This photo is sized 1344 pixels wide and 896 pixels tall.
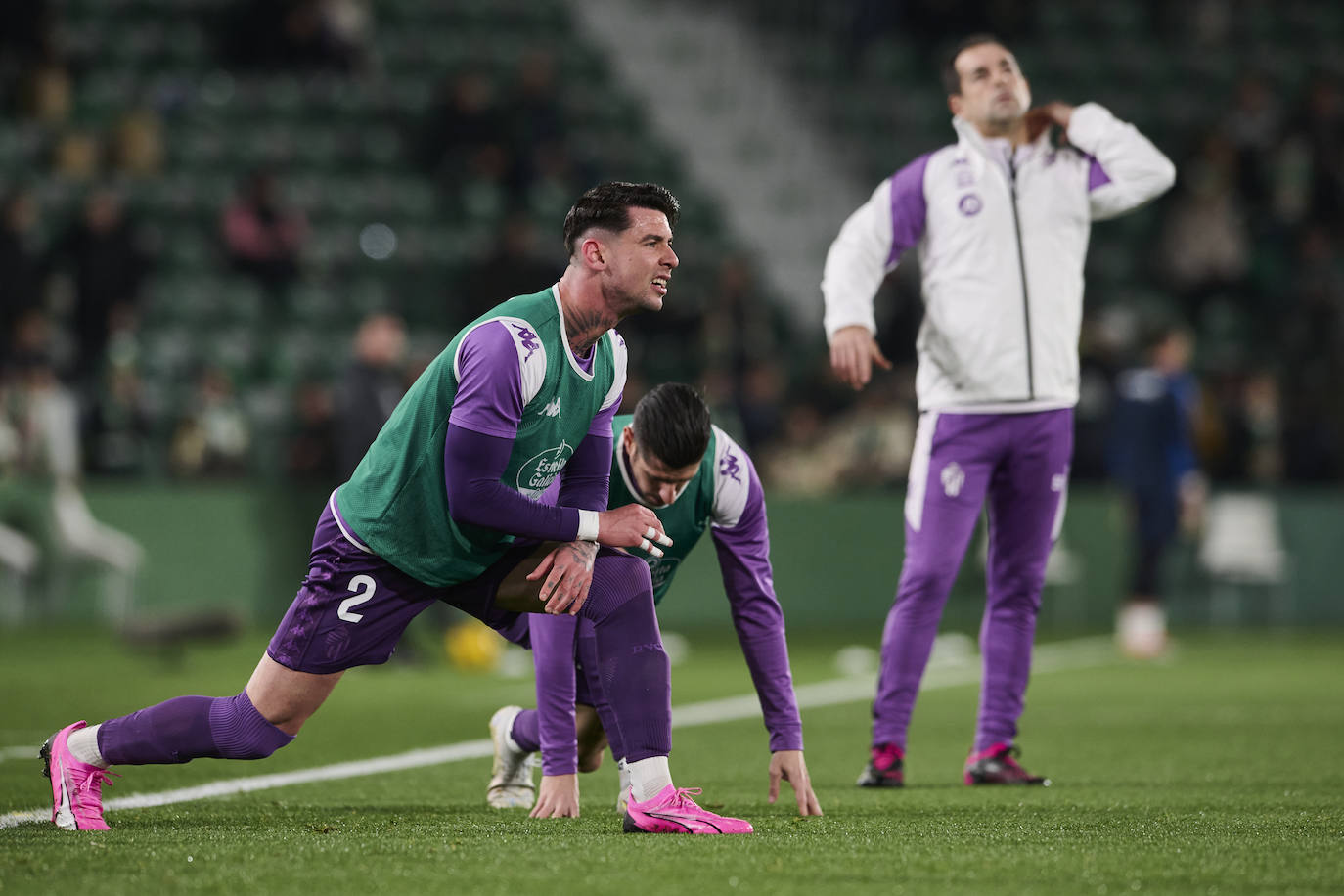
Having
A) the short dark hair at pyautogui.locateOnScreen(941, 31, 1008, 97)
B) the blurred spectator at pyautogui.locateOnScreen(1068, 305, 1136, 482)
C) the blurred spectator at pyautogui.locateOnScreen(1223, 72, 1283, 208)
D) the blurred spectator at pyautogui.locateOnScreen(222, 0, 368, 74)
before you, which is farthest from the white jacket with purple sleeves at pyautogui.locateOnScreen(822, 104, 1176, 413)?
the blurred spectator at pyautogui.locateOnScreen(222, 0, 368, 74)

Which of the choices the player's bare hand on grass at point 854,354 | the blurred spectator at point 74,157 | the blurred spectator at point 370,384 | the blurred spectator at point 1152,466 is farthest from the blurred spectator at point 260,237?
the player's bare hand on grass at point 854,354

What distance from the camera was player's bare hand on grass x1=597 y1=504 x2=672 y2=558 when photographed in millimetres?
4332

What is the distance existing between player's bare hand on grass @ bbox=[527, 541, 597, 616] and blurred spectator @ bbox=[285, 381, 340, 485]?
9416mm

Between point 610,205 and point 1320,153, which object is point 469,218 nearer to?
point 1320,153

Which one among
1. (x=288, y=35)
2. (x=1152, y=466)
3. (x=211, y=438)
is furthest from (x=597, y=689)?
(x=288, y=35)

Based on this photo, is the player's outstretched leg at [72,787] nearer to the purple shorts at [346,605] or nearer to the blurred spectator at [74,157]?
the purple shorts at [346,605]

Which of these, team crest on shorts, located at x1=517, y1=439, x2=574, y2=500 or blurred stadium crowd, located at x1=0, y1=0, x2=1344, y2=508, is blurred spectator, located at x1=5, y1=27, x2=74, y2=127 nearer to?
blurred stadium crowd, located at x1=0, y1=0, x2=1344, y2=508

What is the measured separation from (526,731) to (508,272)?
33.1 ft

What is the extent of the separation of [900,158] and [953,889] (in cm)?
1649

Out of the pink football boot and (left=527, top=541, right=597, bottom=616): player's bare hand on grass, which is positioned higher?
(left=527, top=541, right=597, bottom=616): player's bare hand on grass

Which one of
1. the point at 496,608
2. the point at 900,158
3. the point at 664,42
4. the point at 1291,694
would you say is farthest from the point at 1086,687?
the point at 664,42

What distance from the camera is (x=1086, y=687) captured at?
400 inches

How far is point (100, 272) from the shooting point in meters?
14.5

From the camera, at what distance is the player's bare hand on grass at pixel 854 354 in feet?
19.1
